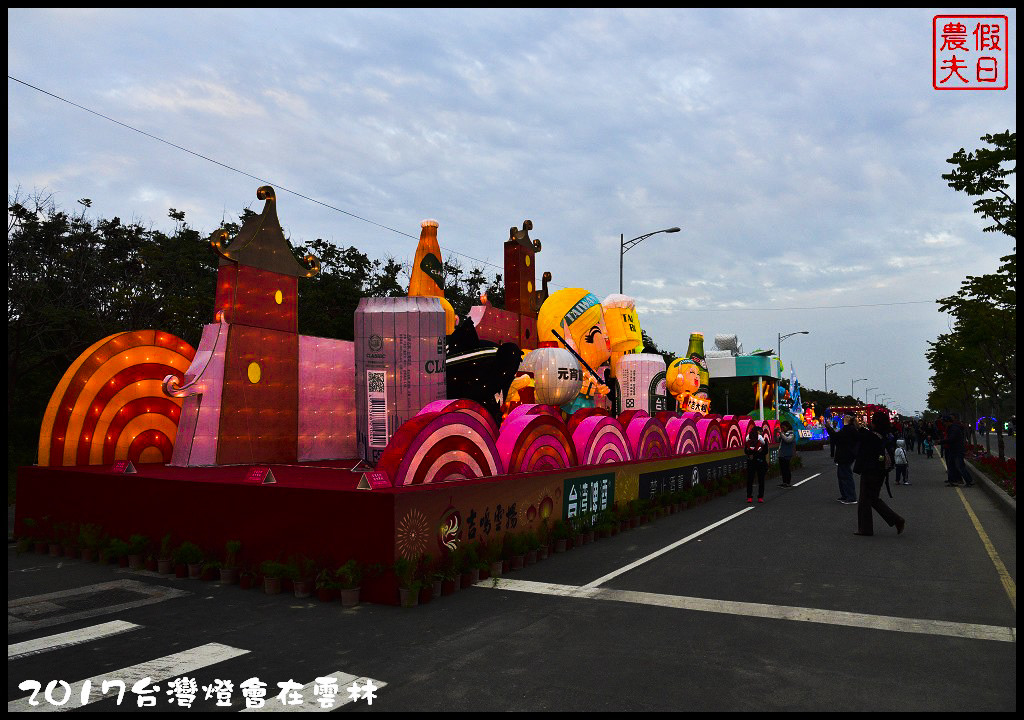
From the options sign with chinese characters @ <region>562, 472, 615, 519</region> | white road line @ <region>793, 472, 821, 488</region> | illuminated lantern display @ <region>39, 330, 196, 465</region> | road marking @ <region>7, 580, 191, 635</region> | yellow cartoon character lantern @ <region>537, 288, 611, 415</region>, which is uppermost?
yellow cartoon character lantern @ <region>537, 288, 611, 415</region>

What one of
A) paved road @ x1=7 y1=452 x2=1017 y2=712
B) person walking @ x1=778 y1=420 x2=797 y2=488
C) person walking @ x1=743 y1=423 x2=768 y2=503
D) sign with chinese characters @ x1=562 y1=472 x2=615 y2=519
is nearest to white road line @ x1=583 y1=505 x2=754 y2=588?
paved road @ x1=7 y1=452 x2=1017 y2=712

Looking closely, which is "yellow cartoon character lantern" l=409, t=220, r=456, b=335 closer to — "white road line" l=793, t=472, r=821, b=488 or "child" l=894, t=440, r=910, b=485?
"white road line" l=793, t=472, r=821, b=488

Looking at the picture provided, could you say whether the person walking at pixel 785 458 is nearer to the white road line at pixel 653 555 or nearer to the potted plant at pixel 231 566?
the white road line at pixel 653 555

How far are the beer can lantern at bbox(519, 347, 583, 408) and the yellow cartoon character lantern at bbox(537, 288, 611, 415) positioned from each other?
270 centimetres

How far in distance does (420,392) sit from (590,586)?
448 cm

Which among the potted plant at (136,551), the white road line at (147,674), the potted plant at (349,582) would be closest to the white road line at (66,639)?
the white road line at (147,674)

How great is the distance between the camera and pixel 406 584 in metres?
7.23

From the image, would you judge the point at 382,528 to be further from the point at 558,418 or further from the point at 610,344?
the point at 610,344

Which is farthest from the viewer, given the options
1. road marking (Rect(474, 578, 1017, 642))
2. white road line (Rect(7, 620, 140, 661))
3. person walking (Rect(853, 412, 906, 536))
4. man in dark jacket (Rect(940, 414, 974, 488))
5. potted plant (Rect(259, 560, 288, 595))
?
man in dark jacket (Rect(940, 414, 974, 488))

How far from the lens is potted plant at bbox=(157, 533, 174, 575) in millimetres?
8789

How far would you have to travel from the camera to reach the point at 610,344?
19625mm

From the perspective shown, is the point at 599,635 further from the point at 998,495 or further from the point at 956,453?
the point at 956,453

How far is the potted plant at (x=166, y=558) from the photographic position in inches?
346

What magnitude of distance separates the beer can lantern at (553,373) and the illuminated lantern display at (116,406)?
259 inches
